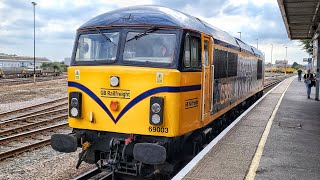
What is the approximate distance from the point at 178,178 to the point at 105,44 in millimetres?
2867

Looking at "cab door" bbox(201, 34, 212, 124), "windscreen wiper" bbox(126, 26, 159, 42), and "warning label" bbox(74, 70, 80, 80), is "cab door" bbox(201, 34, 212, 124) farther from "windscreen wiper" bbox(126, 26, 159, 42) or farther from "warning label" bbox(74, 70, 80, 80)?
"warning label" bbox(74, 70, 80, 80)

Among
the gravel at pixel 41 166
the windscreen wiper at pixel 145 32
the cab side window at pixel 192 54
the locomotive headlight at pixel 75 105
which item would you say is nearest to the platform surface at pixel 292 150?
the cab side window at pixel 192 54

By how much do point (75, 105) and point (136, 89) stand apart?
1351mm

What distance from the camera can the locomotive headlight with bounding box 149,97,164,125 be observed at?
6.44 m

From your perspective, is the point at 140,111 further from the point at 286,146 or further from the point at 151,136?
the point at 286,146

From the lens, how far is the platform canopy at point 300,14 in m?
14.3

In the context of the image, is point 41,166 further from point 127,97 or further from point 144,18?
point 144,18

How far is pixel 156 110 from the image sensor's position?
6488mm

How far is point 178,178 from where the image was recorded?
6.16m

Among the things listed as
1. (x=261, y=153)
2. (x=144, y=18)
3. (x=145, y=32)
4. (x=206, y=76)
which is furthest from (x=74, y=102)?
(x=261, y=153)

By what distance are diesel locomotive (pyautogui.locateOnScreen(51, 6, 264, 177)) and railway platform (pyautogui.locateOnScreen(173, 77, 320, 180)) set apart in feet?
2.27

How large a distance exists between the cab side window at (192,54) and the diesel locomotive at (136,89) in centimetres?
2

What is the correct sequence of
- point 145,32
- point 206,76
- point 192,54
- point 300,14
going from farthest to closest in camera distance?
point 300,14 < point 206,76 < point 192,54 < point 145,32

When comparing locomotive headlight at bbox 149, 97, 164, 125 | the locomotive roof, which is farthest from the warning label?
locomotive headlight at bbox 149, 97, 164, 125
